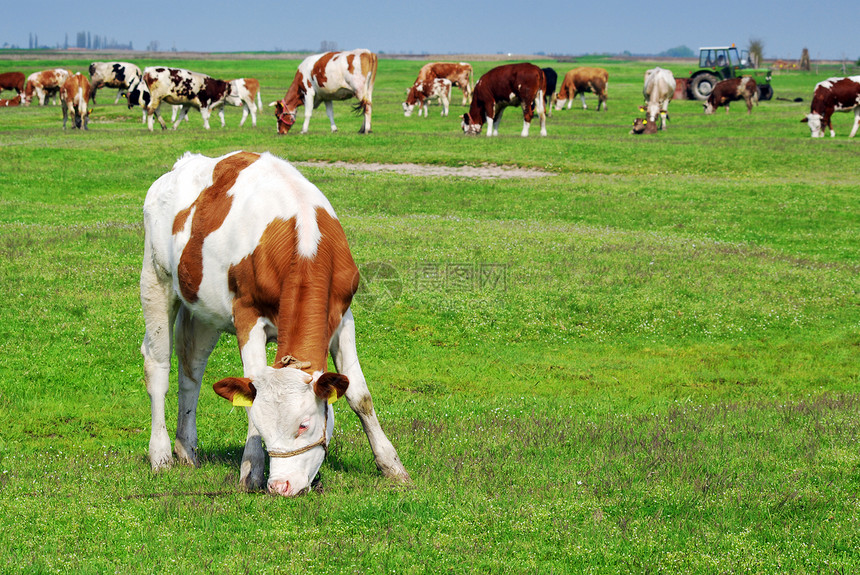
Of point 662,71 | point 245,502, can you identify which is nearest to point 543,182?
point 662,71

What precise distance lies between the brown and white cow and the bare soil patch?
895 centimetres

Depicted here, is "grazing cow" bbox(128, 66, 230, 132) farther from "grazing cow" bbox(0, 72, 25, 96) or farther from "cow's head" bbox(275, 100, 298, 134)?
"grazing cow" bbox(0, 72, 25, 96)

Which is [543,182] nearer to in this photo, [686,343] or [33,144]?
[686,343]

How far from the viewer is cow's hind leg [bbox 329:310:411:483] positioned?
7480mm

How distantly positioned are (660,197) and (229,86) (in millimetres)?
28082

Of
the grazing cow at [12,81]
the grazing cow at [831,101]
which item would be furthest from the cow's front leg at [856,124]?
the grazing cow at [12,81]

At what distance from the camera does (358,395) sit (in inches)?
A: 295

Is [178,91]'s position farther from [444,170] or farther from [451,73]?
[451,73]

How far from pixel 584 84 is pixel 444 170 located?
3753cm

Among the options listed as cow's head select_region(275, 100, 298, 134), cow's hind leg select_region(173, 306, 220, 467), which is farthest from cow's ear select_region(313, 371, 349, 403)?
cow's head select_region(275, 100, 298, 134)

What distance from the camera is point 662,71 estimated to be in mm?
46562

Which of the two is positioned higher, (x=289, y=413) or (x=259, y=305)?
(x=259, y=305)

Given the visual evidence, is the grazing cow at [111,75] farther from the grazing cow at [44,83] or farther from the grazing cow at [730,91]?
the grazing cow at [730,91]

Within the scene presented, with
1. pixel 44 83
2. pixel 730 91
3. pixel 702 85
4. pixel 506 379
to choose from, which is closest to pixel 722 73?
pixel 702 85
